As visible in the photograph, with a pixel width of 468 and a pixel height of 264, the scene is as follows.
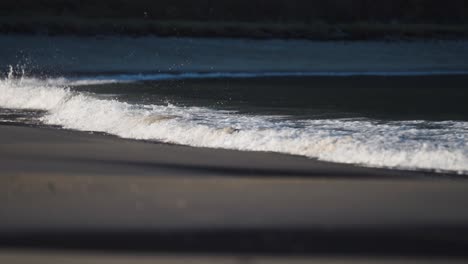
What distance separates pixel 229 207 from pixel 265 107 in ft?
26.7

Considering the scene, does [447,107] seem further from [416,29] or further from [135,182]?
[416,29]

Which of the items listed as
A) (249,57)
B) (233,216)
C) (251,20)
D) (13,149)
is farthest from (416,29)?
(233,216)

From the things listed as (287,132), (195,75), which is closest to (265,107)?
(287,132)

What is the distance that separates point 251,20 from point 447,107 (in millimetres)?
28284

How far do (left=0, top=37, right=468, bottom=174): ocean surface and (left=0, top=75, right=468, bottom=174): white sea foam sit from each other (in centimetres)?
1

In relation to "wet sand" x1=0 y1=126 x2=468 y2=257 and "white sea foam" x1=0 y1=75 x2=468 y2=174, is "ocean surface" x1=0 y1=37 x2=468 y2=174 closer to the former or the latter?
"white sea foam" x1=0 y1=75 x2=468 y2=174

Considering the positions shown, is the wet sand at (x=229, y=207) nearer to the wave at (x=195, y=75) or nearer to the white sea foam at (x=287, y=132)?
the white sea foam at (x=287, y=132)

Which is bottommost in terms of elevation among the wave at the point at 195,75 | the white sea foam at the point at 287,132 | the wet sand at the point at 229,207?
the wet sand at the point at 229,207

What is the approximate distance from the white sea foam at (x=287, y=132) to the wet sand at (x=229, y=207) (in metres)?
0.51

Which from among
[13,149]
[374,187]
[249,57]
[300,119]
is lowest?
[374,187]

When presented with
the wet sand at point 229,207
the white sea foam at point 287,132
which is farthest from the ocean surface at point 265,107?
the wet sand at point 229,207

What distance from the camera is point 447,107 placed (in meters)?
14.9

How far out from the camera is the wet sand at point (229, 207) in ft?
19.4

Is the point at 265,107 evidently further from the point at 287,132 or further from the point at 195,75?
the point at 195,75
